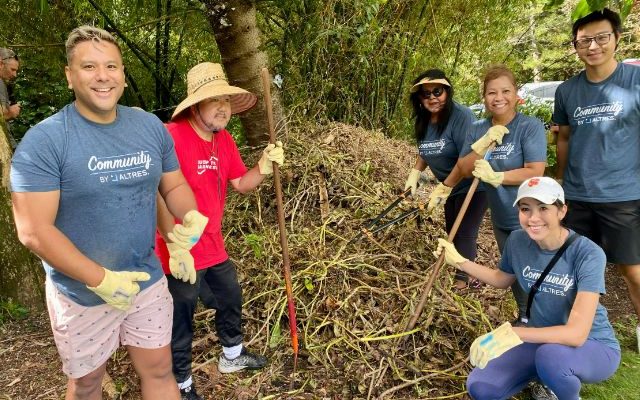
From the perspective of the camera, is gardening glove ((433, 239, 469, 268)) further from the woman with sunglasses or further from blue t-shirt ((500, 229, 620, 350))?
the woman with sunglasses

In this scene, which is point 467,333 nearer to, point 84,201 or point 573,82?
point 573,82

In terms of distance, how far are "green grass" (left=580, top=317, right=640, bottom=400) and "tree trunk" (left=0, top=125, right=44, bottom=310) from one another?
316cm

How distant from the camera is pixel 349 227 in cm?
320

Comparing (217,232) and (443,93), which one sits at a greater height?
(443,93)

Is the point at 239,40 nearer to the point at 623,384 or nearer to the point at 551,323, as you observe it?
the point at 551,323

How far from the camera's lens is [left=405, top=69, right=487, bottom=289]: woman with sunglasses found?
277 cm

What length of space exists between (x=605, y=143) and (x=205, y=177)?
1937 millimetres

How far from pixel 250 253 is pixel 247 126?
1.08 m

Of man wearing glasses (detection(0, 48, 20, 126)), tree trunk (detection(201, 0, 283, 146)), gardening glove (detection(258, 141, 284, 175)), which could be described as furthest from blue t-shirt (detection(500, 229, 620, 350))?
man wearing glasses (detection(0, 48, 20, 126))

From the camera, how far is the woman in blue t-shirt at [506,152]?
7.54 ft

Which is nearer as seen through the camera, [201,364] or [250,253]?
[201,364]

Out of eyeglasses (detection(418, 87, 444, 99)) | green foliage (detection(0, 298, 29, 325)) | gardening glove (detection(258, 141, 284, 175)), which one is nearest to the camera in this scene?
gardening glove (detection(258, 141, 284, 175))

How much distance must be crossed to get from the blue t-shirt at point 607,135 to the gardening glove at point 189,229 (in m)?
1.89

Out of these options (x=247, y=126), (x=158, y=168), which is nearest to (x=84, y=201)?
(x=158, y=168)
